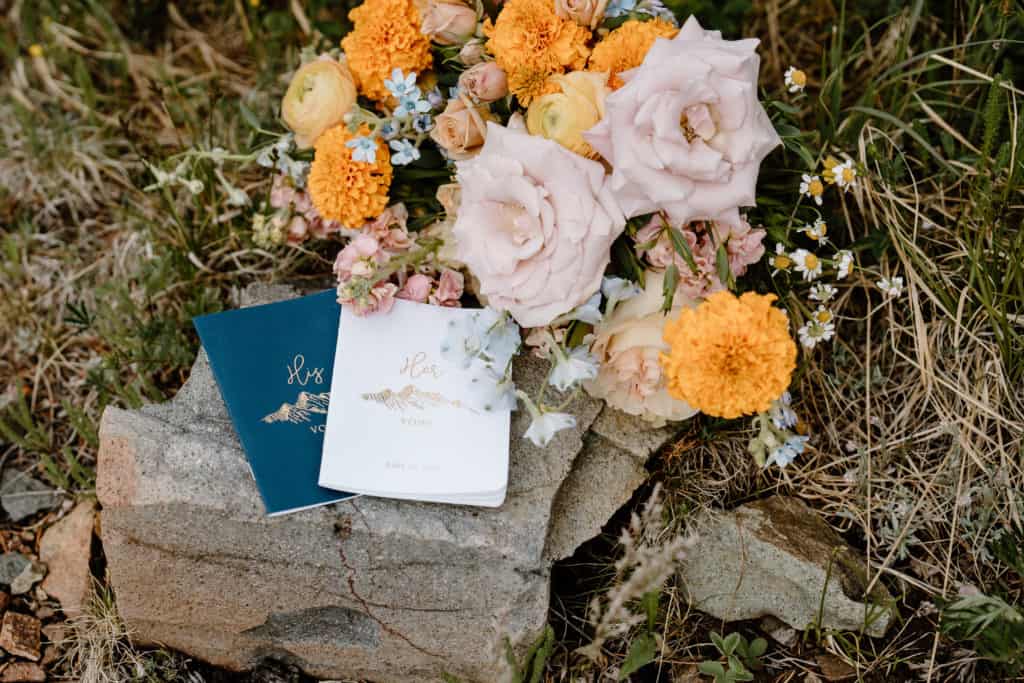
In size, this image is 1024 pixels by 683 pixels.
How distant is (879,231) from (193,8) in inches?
83.6


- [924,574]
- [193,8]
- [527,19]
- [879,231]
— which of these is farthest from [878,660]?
[193,8]

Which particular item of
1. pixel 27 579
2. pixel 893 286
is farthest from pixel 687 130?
pixel 27 579

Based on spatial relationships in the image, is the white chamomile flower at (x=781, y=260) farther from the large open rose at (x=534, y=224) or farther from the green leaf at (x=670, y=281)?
the large open rose at (x=534, y=224)

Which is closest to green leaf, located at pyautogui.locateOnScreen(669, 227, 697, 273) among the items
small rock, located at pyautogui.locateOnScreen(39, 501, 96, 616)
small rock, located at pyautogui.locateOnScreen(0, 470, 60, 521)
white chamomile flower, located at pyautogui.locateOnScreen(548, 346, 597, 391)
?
white chamomile flower, located at pyautogui.locateOnScreen(548, 346, 597, 391)

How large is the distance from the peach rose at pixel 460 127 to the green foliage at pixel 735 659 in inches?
39.9

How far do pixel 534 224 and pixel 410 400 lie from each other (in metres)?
0.46

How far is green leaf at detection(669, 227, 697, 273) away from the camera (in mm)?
1433

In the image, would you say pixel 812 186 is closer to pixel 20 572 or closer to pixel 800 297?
pixel 800 297

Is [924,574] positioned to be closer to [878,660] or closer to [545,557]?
[878,660]

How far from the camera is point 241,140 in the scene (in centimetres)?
231

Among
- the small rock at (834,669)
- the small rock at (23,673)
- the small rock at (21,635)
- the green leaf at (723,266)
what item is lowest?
the small rock at (23,673)

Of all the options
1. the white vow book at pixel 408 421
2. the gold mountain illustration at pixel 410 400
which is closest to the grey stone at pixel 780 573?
the white vow book at pixel 408 421

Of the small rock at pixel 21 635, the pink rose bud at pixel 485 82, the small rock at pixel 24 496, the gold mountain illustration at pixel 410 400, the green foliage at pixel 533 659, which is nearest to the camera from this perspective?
the green foliage at pixel 533 659

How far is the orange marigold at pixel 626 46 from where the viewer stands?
1.47 m
